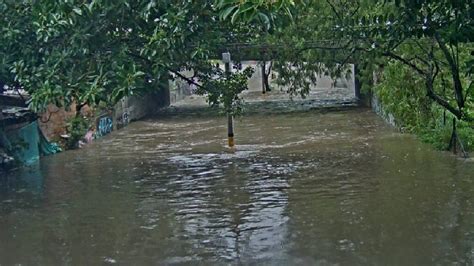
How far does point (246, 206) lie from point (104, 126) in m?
15.3

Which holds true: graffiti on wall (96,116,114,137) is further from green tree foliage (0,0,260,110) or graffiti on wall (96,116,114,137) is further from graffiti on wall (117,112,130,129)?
green tree foliage (0,0,260,110)

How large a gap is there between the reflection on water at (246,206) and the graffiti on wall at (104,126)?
4021 millimetres

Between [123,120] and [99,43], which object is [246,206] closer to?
[99,43]

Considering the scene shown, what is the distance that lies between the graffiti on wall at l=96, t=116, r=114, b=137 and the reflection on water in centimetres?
402

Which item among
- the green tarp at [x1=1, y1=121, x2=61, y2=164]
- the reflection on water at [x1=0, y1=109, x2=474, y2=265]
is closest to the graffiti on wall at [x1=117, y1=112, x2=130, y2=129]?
the reflection on water at [x1=0, y1=109, x2=474, y2=265]

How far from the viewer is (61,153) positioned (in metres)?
20.8

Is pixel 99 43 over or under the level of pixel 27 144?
over

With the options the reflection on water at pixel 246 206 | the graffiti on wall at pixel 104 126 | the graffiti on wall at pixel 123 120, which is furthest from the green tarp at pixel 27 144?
the graffiti on wall at pixel 123 120

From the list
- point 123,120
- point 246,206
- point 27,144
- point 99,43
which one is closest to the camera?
point 99,43

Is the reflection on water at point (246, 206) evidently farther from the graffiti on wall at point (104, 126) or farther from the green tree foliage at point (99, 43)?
the graffiti on wall at point (104, 126)

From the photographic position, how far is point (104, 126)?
26.2 m

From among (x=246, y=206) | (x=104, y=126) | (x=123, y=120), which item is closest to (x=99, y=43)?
(x=246, y=206)

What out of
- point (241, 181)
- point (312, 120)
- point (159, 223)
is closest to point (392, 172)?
point (241, 181)

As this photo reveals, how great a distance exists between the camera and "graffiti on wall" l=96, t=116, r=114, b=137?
83.5ft
